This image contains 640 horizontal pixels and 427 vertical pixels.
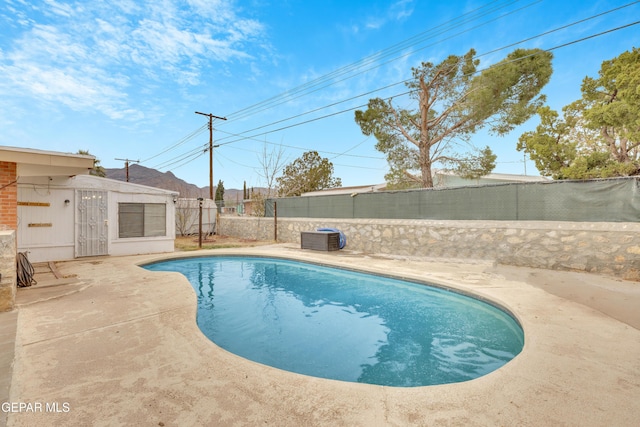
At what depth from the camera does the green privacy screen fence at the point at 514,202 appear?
626cm

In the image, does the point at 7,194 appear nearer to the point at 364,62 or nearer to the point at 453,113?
the point at 364,62

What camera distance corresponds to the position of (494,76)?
442 inches

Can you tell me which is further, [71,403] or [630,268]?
[630,268]

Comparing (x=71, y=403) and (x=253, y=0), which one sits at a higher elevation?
(x=253, y=0)

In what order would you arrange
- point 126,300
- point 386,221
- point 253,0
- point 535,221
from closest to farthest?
point 126,300 → point 535,221 → point 386,221 → point 253,0

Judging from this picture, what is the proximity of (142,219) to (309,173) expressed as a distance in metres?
24.4

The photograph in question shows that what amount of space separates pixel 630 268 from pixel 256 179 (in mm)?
19701

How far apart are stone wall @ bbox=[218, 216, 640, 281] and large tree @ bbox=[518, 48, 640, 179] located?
20.3 ft

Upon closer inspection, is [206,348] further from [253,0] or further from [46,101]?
[46,101]

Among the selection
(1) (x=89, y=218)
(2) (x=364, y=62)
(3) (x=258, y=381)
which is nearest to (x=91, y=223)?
(1) (x=89, y=218)

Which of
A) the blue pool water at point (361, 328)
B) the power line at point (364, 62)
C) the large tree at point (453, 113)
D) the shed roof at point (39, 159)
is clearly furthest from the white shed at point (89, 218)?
the large tree at point (453, 113)

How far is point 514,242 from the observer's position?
7418 millimetres

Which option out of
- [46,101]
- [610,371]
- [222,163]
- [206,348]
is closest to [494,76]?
[610,371]

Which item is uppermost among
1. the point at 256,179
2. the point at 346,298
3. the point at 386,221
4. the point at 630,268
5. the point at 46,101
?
the point at 46,101
